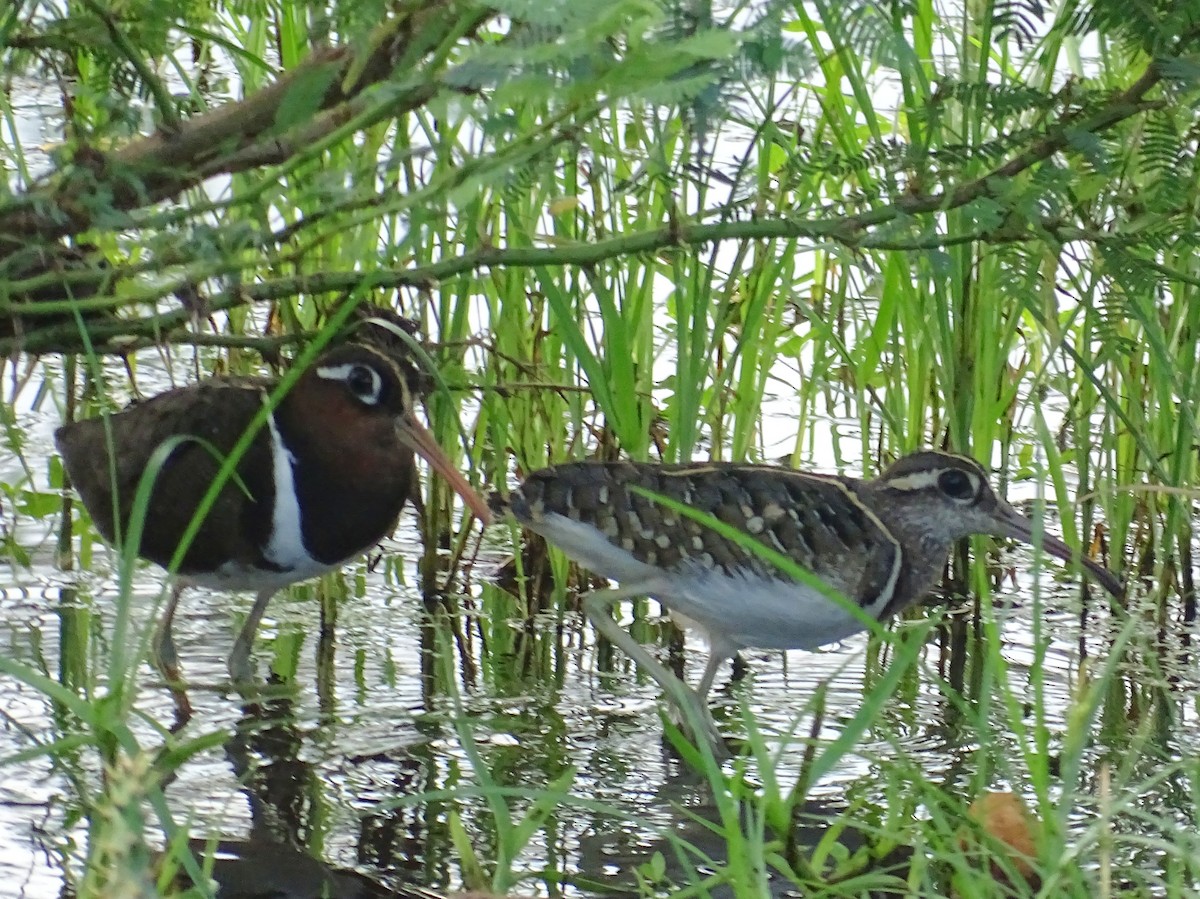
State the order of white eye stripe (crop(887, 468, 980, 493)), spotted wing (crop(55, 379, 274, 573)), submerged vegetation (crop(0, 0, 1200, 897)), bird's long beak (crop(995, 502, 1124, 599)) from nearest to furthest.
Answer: submerged vegetation (crop(0, 0, 1200, 897)) < spotted wing (crop(55, 379, 274, 573)) < bird's long beak (crop(995, 502, 1124, 599)) < white eye stripe (crop(887, 468, 980, 493))

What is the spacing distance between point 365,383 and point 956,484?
4.30ft

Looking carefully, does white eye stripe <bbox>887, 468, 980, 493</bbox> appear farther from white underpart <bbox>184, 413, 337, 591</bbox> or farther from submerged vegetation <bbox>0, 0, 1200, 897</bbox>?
white underpart <bbox>184, 413, 337, 591</bbox>

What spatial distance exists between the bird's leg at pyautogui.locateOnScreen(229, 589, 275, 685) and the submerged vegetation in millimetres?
122

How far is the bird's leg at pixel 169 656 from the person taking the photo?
12.3 feet

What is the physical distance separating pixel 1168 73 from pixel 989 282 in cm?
167

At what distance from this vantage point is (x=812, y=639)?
3.79 meters

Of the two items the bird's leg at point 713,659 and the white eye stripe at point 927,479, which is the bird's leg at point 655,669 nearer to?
the bird's leg at point 713,659

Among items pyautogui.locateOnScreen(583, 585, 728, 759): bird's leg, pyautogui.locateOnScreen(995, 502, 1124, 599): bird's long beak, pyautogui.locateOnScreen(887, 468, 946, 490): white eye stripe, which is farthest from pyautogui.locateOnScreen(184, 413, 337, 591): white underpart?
pyautogui.locateOnScreen(995, 502, 1124, 599): bird's long beak

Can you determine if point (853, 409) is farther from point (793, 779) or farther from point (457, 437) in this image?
point (793, 779)

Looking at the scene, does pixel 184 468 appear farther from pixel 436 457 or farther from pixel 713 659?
pixel 713 659

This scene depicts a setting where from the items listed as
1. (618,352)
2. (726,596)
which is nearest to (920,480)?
(726,596)

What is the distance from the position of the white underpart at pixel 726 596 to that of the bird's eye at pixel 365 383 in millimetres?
423

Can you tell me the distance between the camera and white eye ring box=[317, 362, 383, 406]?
3793mm

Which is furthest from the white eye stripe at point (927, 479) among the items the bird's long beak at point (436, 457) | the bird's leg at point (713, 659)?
the bird's long beak at point (436, 457)
